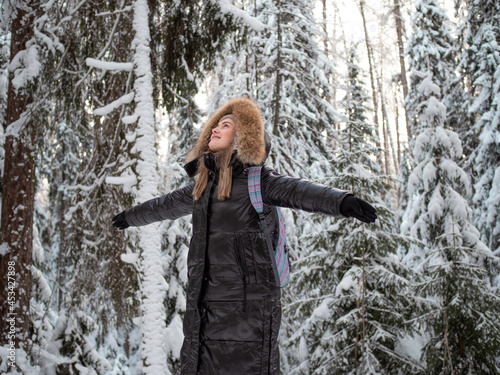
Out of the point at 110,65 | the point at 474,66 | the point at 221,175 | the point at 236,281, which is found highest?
the point at 474,66

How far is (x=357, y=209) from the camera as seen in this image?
194cm

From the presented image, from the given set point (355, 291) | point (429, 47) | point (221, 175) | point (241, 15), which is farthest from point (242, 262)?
point (429, 47)

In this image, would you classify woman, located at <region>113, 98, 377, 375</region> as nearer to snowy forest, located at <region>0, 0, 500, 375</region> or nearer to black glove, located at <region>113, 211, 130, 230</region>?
black glove, located at <region>113, 211, 130, 230</region>

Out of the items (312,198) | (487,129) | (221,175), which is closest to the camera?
(312,198)

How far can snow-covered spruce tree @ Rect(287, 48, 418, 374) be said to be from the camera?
212 inches

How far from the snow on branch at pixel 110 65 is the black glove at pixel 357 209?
341cm

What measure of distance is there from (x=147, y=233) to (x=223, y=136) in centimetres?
182

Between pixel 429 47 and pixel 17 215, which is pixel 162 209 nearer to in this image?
pixel 17 215

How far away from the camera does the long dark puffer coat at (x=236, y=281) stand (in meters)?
2.30

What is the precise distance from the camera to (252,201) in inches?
94.3

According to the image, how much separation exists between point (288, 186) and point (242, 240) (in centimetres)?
48

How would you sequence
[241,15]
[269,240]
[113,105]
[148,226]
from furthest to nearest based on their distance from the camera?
[241,15]
[113,105]
[148,226]
[269,240]

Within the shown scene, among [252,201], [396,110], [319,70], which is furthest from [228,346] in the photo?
[396,110]

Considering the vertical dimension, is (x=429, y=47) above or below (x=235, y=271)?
above
